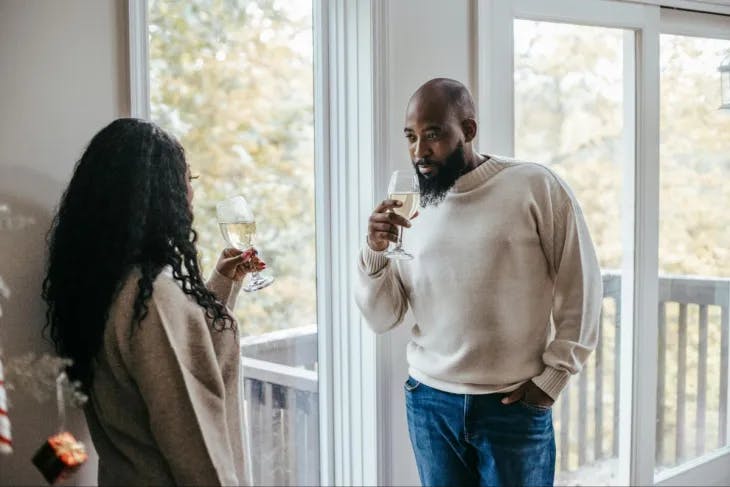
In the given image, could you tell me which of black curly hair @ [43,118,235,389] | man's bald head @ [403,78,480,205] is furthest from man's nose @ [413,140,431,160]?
black curly hair @ [43,118,235,389]

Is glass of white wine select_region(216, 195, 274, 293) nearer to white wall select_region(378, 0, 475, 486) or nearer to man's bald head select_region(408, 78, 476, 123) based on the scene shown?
man's bald head select_region(408, 78, 476, 123)

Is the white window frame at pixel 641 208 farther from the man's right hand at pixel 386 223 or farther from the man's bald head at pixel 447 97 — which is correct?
the man's right hand at pixel 386 223

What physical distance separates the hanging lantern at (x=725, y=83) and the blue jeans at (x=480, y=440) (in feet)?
6.22

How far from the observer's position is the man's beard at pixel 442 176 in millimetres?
2049


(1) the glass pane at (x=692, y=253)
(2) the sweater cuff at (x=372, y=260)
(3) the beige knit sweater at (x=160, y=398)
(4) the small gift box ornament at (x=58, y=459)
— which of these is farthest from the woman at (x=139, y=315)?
(1) the glass pane at (x=692, y=253)

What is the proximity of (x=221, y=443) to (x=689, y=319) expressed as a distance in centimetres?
256

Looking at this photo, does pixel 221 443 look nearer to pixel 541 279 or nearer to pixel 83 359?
pixel 83 359

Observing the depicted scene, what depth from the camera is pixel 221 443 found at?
1464 mm

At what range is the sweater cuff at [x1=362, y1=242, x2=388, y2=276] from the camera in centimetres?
210

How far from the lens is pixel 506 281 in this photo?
2.01 metres

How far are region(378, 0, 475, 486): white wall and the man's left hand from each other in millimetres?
480

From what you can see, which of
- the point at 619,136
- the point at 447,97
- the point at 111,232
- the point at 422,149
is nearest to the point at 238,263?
the point at 111,232

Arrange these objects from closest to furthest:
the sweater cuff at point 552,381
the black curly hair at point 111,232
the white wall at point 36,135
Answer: the black curly hair at point 111,232 < the white wall at point 36,135 < the sweater cuff at point 552,381

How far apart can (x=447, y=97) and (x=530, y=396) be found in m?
0.78
